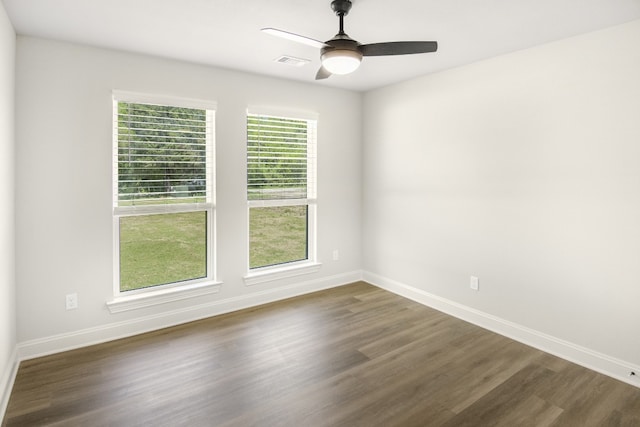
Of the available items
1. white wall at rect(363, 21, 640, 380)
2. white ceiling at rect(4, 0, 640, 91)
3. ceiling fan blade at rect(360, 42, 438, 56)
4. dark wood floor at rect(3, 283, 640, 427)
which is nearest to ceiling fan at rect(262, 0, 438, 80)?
ceiling fan blade at rect(360, 42, 438, 56)

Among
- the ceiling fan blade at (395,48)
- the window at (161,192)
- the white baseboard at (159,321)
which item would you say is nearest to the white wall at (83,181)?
the white baseboard at (159,321)

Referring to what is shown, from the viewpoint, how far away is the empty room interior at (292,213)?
240 cm

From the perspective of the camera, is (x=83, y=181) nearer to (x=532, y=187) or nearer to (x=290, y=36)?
(x=290, y=36)

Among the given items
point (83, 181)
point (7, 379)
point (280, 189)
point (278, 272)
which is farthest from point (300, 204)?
point (7, 379)

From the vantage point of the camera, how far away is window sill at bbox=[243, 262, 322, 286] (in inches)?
160

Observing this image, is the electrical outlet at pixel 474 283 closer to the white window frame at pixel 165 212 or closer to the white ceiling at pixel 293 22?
the white ceiling at pixel 293 22

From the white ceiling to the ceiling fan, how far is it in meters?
0.22

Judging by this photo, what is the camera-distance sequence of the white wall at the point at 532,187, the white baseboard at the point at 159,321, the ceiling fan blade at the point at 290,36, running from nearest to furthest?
the ceiling fan blade at the point at 290,36, the white wall at the point at 532,187, the white baseboard at the point at 159,321

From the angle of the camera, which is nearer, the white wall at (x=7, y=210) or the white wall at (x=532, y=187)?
the white wall at (x=7, y=210)

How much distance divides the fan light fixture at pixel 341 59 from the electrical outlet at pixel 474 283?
2479 mm

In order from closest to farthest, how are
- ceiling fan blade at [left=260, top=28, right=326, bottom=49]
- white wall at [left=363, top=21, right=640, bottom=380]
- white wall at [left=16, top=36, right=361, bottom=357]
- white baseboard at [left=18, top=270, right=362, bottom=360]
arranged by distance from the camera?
1. ceiling fan blade at [left=260, top=28, right=326, bottom=49]
2. white wall at [left=363, top=21, right=640, bottom=380]
3. white wall at [left=16, top=36, right=361, bottom=357]
4. white baseboard at [left=18, top=270, right=362, bottom=360]

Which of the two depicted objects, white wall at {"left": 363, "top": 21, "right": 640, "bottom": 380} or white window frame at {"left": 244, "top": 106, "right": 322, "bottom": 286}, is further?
white window frame at {"left": 244, "top": 106, "right": 322, "bottom": 286}

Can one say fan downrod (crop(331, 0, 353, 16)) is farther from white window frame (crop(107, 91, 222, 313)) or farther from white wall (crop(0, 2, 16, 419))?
white wall (crop(0, 2, 16, 419))

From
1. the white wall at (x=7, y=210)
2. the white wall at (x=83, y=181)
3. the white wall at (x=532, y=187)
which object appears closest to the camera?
the white wall at (x=7, y=210)
